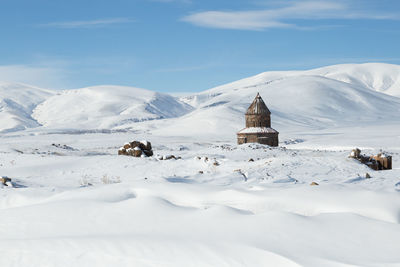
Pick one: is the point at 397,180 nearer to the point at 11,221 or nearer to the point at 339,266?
the point at 339,266

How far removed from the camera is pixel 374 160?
64.4ft

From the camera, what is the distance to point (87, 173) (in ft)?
55.8

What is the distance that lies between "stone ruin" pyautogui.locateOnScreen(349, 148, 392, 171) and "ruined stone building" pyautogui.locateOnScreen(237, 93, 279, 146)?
14970mm

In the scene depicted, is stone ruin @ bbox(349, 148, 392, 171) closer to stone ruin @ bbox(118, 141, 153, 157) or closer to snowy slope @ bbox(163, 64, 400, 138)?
stone ruin @ bbox(118, 141, 153, 157)

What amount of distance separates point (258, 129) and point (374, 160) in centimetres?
1601

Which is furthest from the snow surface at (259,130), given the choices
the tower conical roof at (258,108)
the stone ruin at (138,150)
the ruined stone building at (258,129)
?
the stone ruin at (138,150)

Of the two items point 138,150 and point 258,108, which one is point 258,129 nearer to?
point 258,108

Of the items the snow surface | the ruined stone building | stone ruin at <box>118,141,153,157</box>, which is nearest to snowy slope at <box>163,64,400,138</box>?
the ruined stone building

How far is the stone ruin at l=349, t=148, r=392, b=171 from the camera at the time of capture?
1908 cm

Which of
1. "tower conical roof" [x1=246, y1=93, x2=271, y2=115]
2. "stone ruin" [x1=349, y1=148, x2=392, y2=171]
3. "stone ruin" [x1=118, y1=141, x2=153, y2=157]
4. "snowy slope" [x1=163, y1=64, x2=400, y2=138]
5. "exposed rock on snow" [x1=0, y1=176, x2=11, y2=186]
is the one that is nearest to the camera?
"exposed rock on snow" [x1=0, y1=176, x2=11, y2=186]

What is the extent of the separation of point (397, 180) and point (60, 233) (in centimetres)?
918

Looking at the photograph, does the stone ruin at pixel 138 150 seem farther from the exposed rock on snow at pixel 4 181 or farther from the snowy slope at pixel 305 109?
the snowy slope at pixel 305 109

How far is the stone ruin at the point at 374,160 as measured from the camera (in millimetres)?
19078

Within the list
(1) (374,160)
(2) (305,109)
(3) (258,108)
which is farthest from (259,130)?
(2) (305,109)
